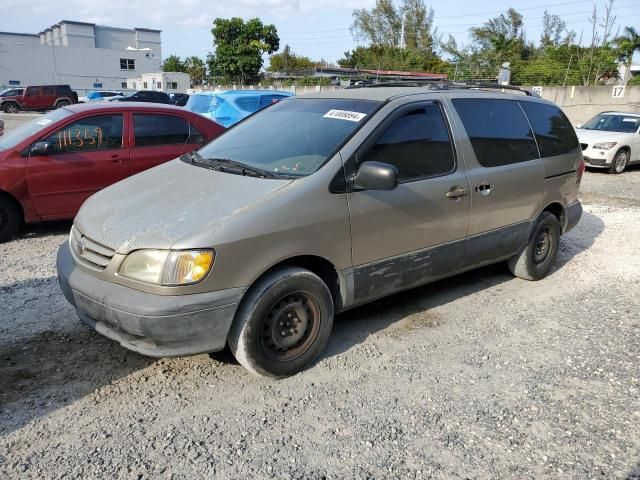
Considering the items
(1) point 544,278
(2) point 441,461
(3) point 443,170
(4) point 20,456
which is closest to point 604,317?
(1) point 544,278

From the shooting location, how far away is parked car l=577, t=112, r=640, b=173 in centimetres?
1215

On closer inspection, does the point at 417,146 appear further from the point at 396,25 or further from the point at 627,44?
the point at 396,25

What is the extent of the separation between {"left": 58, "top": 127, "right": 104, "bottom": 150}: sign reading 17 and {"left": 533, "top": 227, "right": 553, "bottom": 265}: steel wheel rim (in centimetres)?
506

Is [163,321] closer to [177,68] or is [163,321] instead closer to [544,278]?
[544,278]

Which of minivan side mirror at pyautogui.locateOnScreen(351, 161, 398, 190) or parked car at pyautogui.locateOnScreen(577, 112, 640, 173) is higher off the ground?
minivan side mirror at pyautogui.locateOnScreen(351, 161, 398, 190)

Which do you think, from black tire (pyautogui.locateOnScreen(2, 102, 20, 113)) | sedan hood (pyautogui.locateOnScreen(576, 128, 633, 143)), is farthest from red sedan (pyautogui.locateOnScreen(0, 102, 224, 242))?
black tire (pyautogui.locateOnScreen(2, 102, 20, 113))

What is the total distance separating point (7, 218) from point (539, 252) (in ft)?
19.0

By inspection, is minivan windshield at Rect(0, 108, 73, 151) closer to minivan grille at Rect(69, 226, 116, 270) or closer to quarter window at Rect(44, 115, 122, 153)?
quarter window at Rect(44, 115, 122, 153)

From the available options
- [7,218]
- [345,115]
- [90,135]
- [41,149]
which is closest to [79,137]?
[90,135]

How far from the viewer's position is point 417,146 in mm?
3846

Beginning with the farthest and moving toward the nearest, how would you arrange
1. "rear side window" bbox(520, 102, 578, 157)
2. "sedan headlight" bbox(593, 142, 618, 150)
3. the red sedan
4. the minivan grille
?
1. "sedan headlight" bbox(593, 142, 618, 150)
2. the red sedan
3. "rear side window" bbox(520, 102, 578, 157)
4. the minivan grille

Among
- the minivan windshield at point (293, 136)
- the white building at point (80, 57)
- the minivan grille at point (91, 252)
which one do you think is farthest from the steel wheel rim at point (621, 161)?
the white building at point (80, 57)

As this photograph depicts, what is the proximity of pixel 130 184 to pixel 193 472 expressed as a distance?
2096 mm

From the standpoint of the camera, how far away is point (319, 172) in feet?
10.9
